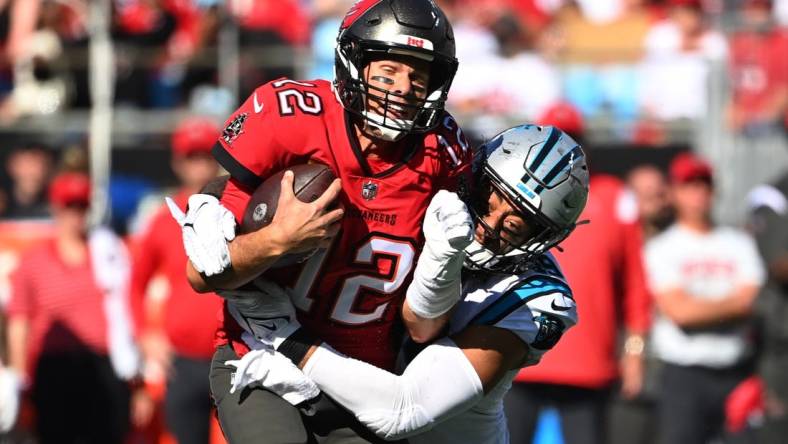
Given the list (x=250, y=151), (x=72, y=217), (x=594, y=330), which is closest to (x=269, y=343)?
(x=250, y=151)

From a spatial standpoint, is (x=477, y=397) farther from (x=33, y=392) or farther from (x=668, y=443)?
(x=33, y=392)

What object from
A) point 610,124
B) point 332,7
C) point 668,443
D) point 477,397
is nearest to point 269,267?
point 477,397

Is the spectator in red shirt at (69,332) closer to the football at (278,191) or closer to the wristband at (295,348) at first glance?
the wristband at (295,348)

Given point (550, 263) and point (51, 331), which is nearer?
point (550, 263)

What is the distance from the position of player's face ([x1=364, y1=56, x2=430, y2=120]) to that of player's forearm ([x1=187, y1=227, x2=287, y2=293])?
506mm

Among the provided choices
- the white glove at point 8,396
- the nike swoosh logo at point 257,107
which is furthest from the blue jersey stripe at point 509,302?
the white glove at point 8,396

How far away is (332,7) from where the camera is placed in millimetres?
10344

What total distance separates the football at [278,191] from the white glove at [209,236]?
0.06 metres

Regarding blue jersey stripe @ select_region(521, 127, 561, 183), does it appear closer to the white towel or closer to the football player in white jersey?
the football player in white jersey

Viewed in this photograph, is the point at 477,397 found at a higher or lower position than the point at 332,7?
higher

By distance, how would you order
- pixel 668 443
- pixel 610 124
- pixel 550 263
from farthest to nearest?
pixel 610 124 < pixel 668 443 < pixel 550 263

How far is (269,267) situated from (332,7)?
6.76m

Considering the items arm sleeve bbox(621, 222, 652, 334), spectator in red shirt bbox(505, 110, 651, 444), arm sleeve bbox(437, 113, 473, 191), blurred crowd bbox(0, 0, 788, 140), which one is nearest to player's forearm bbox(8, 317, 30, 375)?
blurred crowd bbox(0, 0, 788, 140)

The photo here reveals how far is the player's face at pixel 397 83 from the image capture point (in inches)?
155
